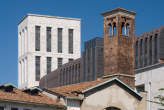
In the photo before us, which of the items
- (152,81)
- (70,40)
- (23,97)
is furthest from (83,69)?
(23,97)

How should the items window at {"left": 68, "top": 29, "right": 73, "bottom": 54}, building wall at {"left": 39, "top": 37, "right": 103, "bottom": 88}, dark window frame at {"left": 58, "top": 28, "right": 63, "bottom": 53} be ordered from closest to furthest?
building wall at {"left": 39, "top": 37, "right": 103, "bottom": 88}, window at {"left": 68, "top": 29, "right": 73, "bottom": 54}, dark window frame at {"left": 58, "top": 28, "right": 63, "bottom": 53}

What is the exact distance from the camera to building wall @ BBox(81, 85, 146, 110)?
45.8 metres

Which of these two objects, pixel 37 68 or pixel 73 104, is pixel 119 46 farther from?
pixel 37 68

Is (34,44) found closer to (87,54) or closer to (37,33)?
(37,33)

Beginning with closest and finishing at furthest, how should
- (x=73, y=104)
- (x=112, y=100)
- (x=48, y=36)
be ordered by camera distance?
(x=73, y=104)
(x=112, y=100)
(x=48, y=36)

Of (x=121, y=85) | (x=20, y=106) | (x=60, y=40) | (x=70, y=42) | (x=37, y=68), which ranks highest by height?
(x=60, y=40)

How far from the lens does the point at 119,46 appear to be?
56.1 m

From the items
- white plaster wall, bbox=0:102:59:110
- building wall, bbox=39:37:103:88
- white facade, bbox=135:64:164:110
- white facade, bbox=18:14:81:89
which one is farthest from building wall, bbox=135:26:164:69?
white plaster wall, bbox=0:102:59:110

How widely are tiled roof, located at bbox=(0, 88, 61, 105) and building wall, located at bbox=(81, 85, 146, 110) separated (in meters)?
3.57

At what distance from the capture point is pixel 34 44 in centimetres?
18950

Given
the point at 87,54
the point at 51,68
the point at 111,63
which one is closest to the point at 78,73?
the point at 87,54

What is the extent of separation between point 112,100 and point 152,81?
22.7 metres

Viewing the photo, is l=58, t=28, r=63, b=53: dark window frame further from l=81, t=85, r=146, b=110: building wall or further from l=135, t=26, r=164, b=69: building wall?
l=81, t=85, r=146, b=110: building wall

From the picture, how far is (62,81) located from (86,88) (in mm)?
135268
